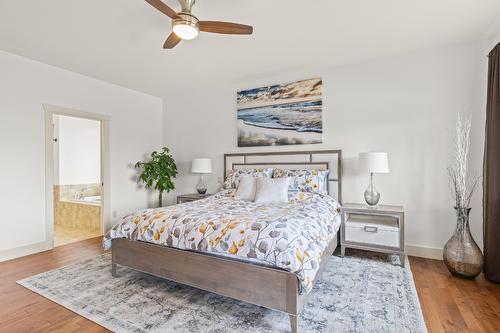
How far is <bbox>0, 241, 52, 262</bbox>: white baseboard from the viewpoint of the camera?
3.28 metres

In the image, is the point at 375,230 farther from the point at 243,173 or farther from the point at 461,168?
the point at 243,173

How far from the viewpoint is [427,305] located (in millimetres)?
2176

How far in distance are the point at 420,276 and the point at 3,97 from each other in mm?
5412

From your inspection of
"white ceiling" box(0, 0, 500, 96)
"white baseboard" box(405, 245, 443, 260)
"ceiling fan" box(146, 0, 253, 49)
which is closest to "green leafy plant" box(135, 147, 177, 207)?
"white ceiling" box(0, 0, 500, 96)

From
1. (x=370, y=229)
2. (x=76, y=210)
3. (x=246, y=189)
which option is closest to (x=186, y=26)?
(x=246, y=189)

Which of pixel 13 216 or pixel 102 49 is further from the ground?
pixel 102 49

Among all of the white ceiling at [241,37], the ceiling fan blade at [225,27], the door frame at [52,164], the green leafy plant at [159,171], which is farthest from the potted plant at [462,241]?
the door frame at [52,164]

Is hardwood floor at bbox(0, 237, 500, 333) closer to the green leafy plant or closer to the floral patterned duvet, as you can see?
the floral patterned duvet

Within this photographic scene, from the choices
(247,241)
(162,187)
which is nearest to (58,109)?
(162,187)

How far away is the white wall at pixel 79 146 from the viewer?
6.24 metres

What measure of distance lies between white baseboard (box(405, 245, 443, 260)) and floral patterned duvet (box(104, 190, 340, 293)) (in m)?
1.32

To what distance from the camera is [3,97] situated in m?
3.28

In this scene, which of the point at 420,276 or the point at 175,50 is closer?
the point at 420,276

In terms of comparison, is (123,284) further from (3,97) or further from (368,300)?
(3,97)
